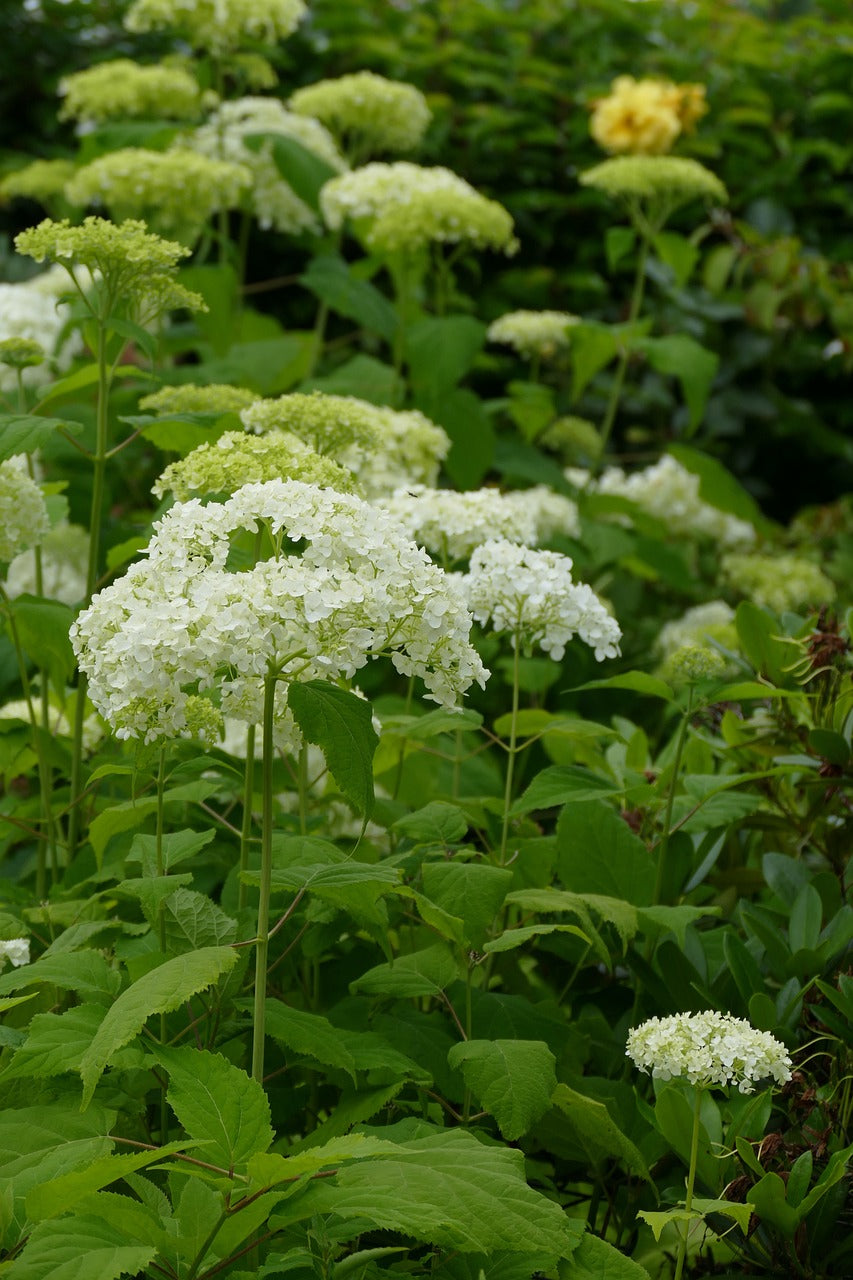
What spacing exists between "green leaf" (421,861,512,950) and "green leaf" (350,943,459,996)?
0.17 feet

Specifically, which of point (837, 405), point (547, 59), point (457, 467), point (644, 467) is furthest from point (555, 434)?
point (547, 59)

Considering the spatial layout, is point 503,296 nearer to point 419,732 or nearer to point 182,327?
point 182,327

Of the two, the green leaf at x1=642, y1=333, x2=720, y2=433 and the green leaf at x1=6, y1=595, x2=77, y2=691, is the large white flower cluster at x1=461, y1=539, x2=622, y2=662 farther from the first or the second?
the green leaf at x1=642, y1=333, x2=720, y2=433

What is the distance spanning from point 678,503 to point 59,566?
2094mm

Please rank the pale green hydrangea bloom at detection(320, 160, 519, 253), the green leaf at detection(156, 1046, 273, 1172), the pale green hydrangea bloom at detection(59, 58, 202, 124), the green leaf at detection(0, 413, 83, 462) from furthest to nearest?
the pale green hydrangea bloom at detection(59, 58, 202, 124)
the pale green hydrangea bloom at detection(320, 160, 519, 253)
the green leaf at detection(0, 413, 83, 462)
the green leaf at detection(156, 1046, 273, 1172)

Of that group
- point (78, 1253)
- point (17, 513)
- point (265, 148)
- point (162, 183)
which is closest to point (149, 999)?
point (78, 1253)

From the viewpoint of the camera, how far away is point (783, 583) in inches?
151

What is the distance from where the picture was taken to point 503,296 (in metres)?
5.77

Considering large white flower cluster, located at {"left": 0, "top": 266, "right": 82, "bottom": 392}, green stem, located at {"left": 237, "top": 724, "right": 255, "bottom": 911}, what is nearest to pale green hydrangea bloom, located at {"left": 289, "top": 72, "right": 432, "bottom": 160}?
large white flower cluster, located at {"left": 0, "top": 266, "right": 82, "bottom": 392}

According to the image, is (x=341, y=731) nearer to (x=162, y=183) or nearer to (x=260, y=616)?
(x=260, y=616)

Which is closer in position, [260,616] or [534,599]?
[260,616]

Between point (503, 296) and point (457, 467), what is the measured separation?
275 cm

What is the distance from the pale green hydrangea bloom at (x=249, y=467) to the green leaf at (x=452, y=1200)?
2.35ft

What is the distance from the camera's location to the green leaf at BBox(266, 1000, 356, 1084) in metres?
1.50
